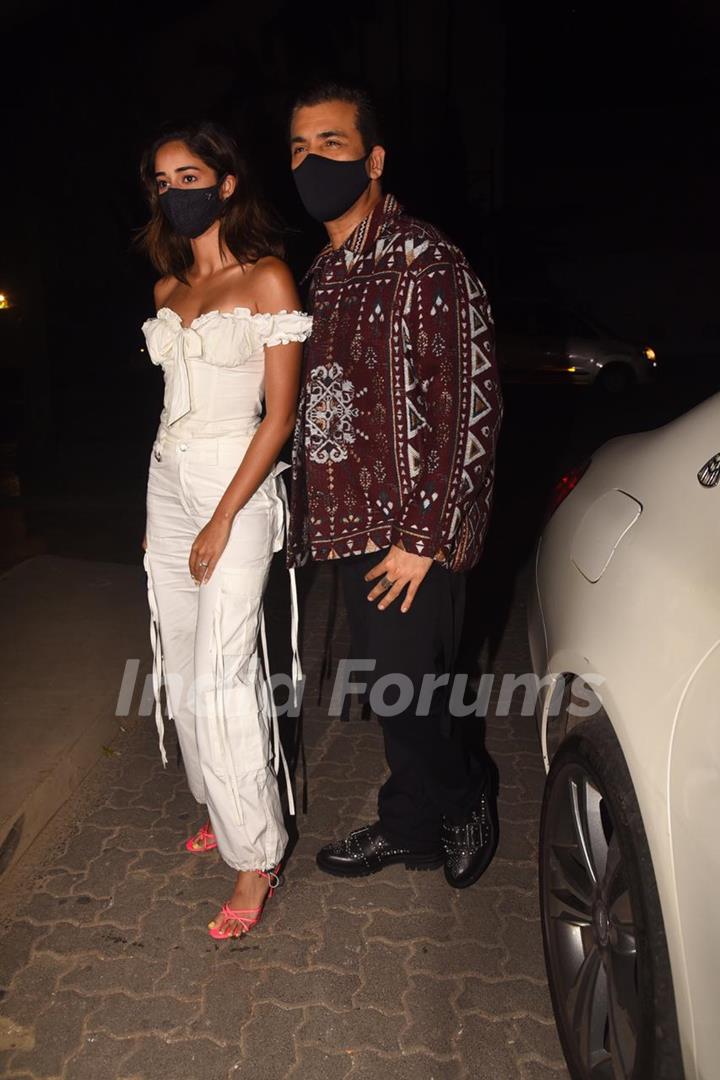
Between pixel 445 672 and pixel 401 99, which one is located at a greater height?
pixel 401 99

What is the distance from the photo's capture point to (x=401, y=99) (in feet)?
55.4

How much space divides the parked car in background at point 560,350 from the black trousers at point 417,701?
12.9 meters

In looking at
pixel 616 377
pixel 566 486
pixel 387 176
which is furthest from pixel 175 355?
pixel 616 377

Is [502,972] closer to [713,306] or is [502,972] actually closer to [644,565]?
[644,565]

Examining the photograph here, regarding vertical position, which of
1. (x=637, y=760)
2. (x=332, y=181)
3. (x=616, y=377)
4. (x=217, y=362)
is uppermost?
(x=332, y=181)

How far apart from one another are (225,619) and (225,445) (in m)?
Result: 0.48

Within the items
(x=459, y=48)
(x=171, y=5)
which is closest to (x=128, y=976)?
(x=171, y=5)

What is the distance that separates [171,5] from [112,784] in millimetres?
10894

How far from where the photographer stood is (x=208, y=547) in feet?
7.84

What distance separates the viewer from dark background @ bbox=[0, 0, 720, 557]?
29.8 ft

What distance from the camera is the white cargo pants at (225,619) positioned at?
2.43 metres

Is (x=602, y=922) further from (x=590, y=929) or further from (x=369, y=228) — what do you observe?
(x=369, y=228)

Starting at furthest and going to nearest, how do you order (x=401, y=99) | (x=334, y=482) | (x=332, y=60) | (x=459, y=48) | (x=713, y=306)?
1. (x=713, y=306)
2. (x=459, y=48)
3. (x=401, y=99)
4. (x=332, y=60)
5. (x=334, y=482)

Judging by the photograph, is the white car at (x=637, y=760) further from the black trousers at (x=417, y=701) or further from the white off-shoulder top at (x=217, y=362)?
the white off-shoulder top at (x=217, y=362)
